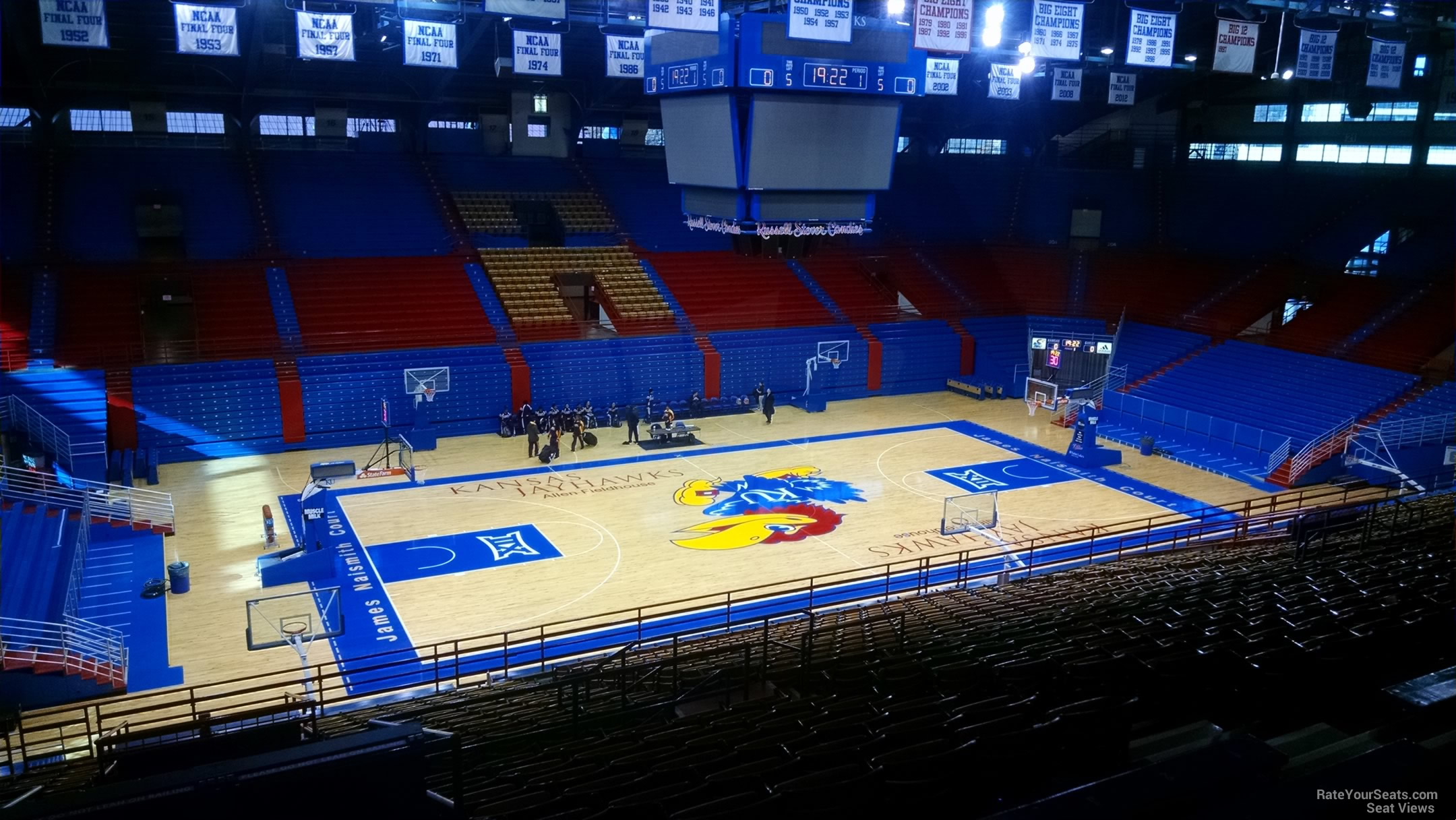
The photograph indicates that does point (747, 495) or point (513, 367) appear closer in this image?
point (747, 495)

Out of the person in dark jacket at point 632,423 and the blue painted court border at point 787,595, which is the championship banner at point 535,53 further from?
the person in dark jacket at point 632,423

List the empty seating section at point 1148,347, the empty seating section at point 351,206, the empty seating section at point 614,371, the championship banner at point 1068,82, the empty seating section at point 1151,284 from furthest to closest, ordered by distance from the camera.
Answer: the empty seating section at point 1151,284
the empty seating section at point 1148,347
the empty seating section at point 351,206
the empty seating section at point 614,371
the championship banner at point 1068,82

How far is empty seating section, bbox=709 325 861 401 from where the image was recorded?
36.1 meters

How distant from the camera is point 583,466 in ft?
92.7

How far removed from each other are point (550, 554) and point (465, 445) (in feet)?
34.2

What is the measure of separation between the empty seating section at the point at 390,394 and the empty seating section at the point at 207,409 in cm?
105

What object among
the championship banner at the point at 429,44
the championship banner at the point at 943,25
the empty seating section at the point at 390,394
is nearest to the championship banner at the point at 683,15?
the championship banner at the point at 943,25

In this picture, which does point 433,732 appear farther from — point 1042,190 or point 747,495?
point 1042,190

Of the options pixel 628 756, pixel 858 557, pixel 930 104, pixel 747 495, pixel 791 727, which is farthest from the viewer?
pixel 930 104

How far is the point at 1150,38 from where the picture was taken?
21.5 metres

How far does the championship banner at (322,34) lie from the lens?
21.7 m

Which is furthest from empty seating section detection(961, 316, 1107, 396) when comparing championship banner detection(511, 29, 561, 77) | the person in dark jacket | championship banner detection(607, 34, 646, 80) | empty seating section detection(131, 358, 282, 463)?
empty seating section detection(131, 358, 282, 463)

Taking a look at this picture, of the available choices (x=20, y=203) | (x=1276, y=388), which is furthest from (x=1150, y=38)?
(x=20, y=203)

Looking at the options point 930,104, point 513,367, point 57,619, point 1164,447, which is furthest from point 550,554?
point 930,104
